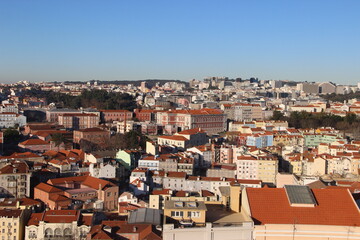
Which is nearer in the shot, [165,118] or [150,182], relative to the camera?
[150,182]

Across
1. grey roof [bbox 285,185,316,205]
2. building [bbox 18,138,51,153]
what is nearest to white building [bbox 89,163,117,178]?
building [bbox 18,138,51,153]

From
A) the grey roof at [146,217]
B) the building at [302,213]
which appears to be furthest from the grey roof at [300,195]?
the grey roof at [146,217]

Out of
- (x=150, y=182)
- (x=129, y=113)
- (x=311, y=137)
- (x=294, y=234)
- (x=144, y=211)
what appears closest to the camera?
(x=294, y=234)

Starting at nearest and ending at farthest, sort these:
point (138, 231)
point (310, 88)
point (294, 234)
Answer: point (294, 234), point (138, 231), point (310, 88)

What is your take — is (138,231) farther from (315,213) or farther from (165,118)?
(165,118)

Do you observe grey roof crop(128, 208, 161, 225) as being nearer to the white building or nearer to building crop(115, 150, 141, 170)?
the white building

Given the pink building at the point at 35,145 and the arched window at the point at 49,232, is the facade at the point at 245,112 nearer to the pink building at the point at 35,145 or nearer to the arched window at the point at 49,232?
the pink building at the point at 35,145

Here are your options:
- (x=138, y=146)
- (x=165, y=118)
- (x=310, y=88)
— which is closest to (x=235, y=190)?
(x=138, y=146)
